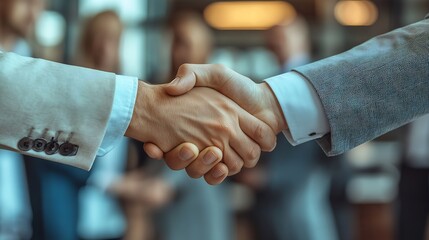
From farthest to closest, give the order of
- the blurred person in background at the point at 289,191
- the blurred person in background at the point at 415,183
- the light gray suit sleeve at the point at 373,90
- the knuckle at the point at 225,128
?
1. the blurred person in background at the point at 415,183
2. the blurred person in background at the point at 289,191
3. the knuckle at the point at 225,128
4. the light gray suit sleeve at the point at 373,90

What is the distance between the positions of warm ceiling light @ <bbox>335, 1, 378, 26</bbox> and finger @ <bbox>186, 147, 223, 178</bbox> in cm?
447

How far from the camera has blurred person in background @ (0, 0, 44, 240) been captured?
9.18 ft

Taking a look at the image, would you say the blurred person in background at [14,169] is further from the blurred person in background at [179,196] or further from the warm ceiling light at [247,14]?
the warm ceiling light at [247,14]

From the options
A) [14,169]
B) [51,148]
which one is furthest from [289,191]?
[51,148]

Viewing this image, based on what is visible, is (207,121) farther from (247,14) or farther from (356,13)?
(247,14)

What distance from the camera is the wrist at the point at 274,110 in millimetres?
1933

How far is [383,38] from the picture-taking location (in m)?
1.93

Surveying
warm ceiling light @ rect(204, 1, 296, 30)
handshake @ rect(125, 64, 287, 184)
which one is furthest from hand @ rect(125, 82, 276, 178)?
warm ceiling light @ rect(204, 1, 296, 30)

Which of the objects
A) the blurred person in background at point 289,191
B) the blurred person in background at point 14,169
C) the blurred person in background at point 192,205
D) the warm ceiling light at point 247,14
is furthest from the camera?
the warm ceiling light at point 247,14

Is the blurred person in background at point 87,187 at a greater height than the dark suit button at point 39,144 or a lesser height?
lesser

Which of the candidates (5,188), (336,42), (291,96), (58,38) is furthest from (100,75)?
(336,42)

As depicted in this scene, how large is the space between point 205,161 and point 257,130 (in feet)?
0.48

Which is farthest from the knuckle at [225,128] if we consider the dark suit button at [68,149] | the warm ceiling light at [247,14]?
the warm ceiling light at [247,14]

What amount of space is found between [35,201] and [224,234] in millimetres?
726
